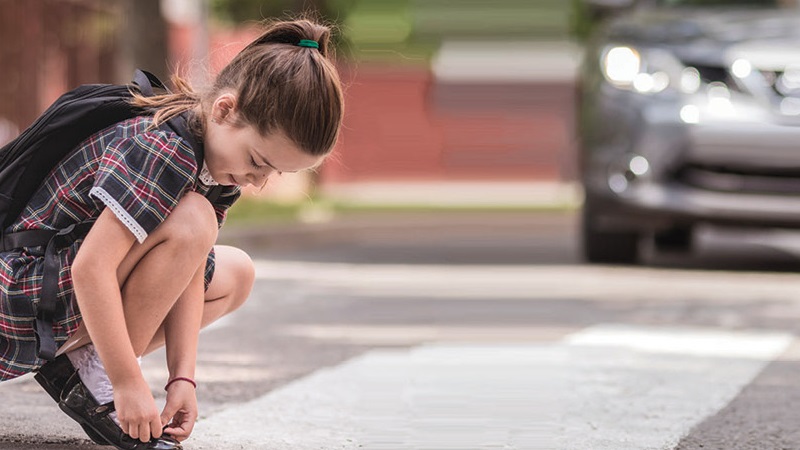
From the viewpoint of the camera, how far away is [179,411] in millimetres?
3348

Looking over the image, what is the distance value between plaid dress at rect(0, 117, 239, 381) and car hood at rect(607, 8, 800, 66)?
5032 millimetres

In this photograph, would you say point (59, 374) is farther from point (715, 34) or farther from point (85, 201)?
point (715, 34)

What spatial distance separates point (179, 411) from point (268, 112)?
660mm

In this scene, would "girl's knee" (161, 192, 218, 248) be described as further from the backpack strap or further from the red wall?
the red wall

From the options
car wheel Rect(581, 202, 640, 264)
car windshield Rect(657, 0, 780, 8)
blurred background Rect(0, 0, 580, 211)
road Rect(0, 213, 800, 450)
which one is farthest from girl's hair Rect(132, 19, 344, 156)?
blurred background Rect(0, 0, 580, 211)

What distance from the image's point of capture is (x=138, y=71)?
360 centimetres

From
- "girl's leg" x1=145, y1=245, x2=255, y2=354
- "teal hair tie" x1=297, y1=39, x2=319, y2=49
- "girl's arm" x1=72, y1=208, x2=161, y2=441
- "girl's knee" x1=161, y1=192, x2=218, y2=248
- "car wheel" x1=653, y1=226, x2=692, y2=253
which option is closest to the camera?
"girl's arm" x1=72, y1=208, x2=161, y2=441

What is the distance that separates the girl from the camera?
3.17 meters

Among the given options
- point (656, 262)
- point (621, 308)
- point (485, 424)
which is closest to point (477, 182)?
point (656, 262)

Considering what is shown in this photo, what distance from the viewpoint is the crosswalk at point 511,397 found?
3.81m

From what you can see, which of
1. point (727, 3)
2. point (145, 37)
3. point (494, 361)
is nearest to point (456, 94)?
point (145, 37)

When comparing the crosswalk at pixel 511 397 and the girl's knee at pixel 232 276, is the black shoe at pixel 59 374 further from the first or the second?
the girl's knee at pixel 232 276

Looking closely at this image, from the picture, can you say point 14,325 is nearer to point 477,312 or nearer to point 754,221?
point 477,312

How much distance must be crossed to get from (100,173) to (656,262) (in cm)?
619
